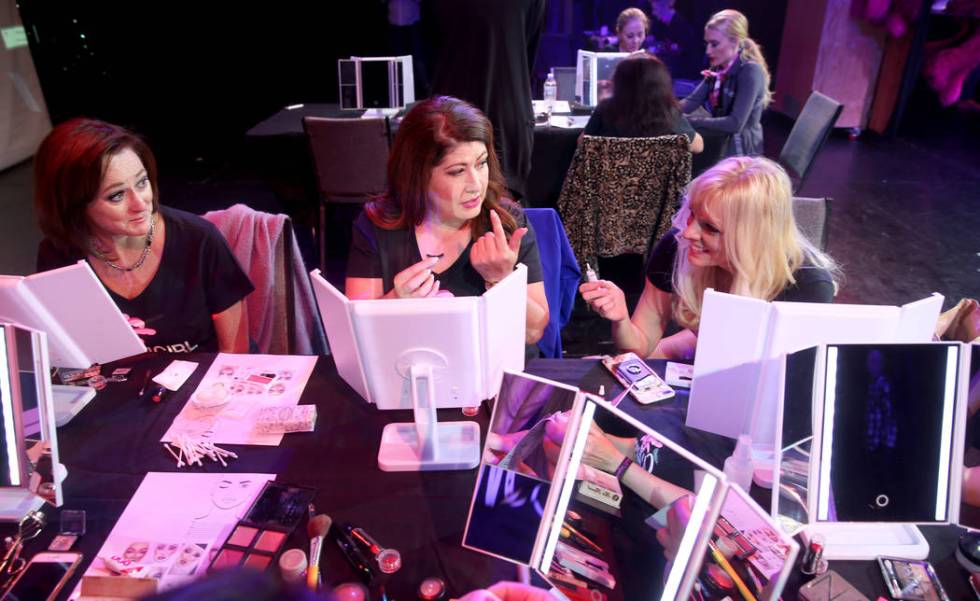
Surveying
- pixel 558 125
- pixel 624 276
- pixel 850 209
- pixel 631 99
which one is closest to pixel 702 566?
pixel 631 99

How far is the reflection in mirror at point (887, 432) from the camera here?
1084 mm

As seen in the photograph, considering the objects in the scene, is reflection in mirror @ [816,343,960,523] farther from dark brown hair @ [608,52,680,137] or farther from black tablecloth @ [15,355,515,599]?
dark brown hair @ [608,52,680,137]

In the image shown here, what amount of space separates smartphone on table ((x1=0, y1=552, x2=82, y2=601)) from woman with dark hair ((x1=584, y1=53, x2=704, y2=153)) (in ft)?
9.53

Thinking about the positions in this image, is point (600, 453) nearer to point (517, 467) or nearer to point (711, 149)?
point (517, 467)

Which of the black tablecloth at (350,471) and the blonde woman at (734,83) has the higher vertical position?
the blonde woman at (734,83)

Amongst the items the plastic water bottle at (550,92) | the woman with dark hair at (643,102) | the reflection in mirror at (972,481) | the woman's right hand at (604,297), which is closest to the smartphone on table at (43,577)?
the woman's right hand at (604,297)

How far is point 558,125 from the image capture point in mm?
3938

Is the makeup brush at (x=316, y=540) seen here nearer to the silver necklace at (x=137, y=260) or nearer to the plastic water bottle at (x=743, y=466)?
the plastic water bottle at (x=743, y=466)

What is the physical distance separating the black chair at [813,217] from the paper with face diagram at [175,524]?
1.89m

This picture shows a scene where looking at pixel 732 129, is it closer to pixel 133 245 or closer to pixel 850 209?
pixel 850 209

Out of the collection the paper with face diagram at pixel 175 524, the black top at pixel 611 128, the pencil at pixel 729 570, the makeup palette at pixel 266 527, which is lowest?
the paper with face diagram at pixel 175 524

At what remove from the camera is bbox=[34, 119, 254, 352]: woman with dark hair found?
1610mm

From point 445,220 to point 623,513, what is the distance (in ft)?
3.44

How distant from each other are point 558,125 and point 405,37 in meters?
2.63
